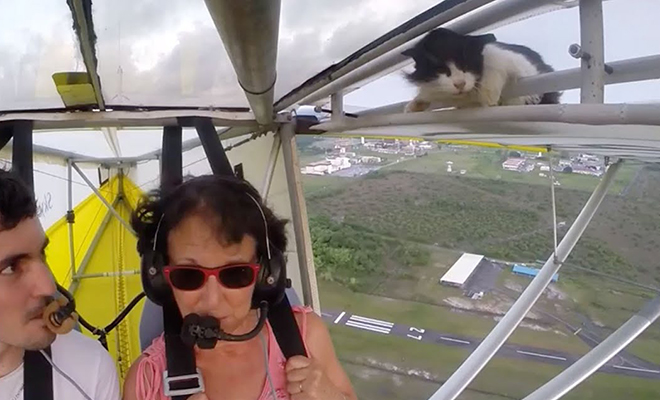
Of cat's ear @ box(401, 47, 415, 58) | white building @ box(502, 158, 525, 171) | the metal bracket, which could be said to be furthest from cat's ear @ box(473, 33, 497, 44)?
white building @ box(502, 158, 525, 171)

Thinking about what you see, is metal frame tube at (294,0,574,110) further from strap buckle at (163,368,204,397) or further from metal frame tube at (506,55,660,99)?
strap buckle at (163,368,204,397)

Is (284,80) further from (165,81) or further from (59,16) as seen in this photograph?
(59,16)

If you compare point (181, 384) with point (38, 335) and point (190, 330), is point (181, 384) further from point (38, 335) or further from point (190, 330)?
point (38, 335)

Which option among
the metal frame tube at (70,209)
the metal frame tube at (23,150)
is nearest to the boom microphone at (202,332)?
the metal frame tube at (23,150)

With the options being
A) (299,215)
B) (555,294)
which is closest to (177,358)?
(299,215)

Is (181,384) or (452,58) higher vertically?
(452,58)
